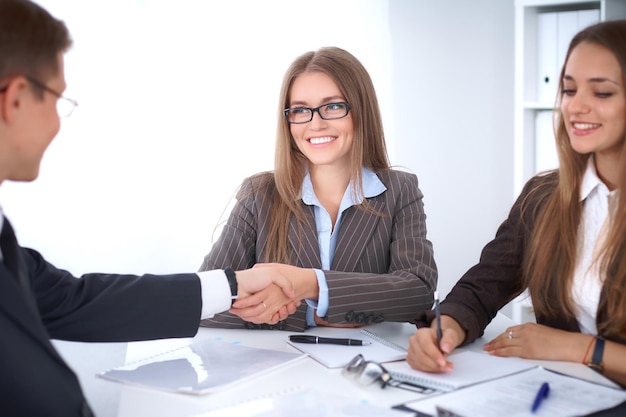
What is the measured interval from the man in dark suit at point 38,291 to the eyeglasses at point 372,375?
469 millimetres

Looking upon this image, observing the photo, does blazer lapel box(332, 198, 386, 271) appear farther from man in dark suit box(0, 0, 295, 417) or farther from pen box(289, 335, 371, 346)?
man in dark suit box(0, 0, 295, 417)

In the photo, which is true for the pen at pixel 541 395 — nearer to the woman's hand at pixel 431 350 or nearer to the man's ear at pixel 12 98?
the woman's hand at pixel 431 350

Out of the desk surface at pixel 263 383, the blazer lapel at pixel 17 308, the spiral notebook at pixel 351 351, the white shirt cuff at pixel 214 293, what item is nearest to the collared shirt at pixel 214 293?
the white shirt cuff at pixel 214 293

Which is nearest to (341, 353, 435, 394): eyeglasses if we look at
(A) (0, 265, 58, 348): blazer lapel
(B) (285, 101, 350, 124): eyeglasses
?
(A) (0, 265, 58, 348): blazer lapel

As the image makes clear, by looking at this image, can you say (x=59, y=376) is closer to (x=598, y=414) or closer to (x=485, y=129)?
(x=598, y=414)

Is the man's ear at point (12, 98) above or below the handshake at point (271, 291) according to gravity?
above

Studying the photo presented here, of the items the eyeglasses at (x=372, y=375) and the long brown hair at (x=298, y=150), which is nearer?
the eyeglasses at (x=372, y=375)

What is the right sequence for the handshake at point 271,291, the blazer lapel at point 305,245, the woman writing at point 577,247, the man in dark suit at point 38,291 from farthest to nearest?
the blazer lapel at point 305,245
the handshake at point 271,291
the woman writing at point 577,247
the man in dark suit at point 38,291

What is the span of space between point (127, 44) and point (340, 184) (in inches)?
82.8

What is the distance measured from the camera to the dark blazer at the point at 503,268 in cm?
207

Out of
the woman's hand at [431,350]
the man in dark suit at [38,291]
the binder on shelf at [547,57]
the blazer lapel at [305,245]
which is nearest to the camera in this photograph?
the man in dark suit at [38,291]

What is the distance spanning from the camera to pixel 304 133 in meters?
2.46

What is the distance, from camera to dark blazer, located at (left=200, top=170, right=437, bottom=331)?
223cm

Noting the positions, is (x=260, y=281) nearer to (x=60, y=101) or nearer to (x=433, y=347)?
Result: (x=433, y=347)
